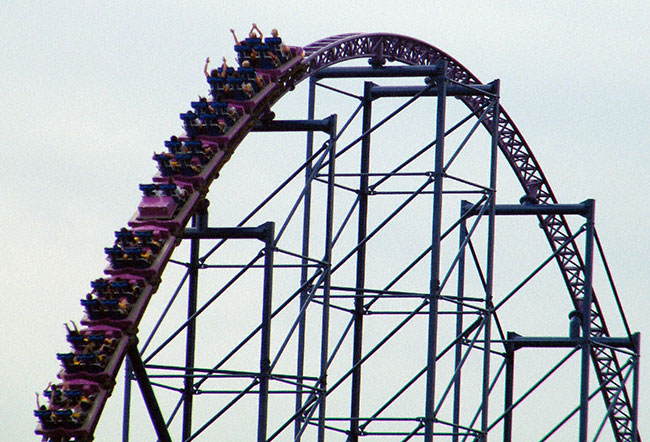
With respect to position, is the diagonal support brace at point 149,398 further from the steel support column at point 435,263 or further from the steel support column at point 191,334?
the steel support column at point 435,263

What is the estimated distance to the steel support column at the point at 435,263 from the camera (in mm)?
32969

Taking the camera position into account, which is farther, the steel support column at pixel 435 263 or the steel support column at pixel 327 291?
the steel support column at pixel 435 263

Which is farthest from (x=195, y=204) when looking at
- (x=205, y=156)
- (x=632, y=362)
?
(x=632, y=362)

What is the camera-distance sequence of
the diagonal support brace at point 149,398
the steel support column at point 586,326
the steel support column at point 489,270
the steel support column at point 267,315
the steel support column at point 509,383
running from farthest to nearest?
the steel support column at point 509,383 → the steel support column at point 586,326 → the steel support column at point 489,270 → the steel support column at point 267,315 → the diagonal support brace at point 149,398

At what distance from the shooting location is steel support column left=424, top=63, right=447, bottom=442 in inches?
1298

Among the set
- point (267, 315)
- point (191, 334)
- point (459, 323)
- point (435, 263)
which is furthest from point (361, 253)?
point (267, 315)

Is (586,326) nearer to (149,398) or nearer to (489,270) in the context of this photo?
(489,270)

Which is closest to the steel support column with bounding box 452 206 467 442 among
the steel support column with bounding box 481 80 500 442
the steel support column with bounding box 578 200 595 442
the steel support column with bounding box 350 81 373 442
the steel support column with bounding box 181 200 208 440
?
the steel support column with bounding box 481 80 500 442

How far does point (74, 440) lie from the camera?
27.7m

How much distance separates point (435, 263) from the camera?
33.5 meters

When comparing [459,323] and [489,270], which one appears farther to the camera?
[459,323]

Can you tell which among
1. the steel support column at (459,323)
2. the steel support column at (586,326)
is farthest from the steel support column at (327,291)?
the steel support column at (586,326)

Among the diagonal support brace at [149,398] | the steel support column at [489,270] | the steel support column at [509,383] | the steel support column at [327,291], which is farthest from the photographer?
the steel support column at [509,383]

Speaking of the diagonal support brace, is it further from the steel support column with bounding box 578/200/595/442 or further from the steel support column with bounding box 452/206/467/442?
the steel support column with bounding box 578/200/595/442
